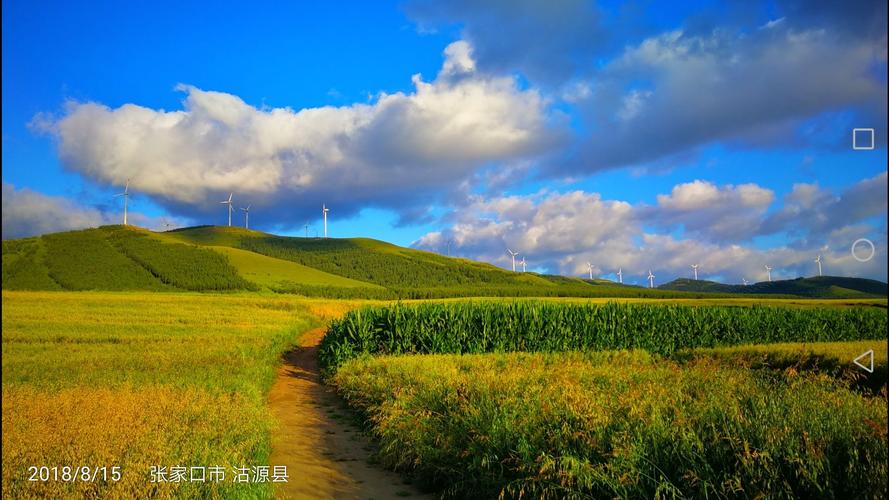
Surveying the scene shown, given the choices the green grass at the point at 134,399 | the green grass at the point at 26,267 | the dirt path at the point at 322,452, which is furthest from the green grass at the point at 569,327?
the green grass at the point at 26,267

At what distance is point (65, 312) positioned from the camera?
34969 mm

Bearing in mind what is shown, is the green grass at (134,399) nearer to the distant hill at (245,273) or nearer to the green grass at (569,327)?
the green grass at (569,327)

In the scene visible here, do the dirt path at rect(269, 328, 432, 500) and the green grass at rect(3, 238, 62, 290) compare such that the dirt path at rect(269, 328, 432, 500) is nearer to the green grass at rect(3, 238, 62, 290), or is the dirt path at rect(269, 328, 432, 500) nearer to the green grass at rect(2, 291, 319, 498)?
the green grass at rect(2, 291, 319, 498)

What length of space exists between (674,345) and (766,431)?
23380 millimetres

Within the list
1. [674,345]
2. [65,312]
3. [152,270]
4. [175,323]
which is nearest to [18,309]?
[65,312]

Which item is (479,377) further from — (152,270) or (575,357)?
(152,270)

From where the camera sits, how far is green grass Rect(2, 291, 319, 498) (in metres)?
7.82

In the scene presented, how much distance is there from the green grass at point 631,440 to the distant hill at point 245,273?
2342 inches

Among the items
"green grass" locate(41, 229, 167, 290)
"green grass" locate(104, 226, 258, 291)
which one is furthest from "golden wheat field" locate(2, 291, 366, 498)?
"green grass" locate(104, 226, 258, 291)

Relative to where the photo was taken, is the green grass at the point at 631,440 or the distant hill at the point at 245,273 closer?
the green grass at the point at 631,440

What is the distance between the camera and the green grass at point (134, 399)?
782 centimetres

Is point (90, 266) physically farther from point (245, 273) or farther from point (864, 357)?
point (864, 357)

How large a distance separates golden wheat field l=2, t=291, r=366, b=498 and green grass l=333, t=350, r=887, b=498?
2.86m

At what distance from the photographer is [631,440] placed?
6762 millimetres
